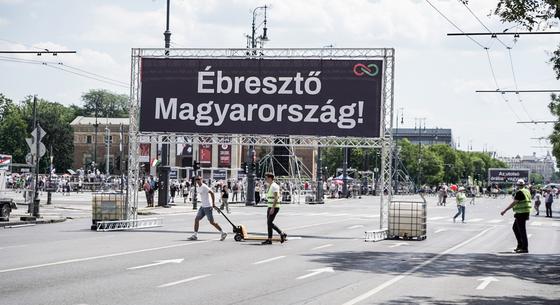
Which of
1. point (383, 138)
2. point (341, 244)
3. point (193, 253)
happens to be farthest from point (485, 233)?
point (193, 253)

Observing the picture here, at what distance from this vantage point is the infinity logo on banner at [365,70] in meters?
26.1

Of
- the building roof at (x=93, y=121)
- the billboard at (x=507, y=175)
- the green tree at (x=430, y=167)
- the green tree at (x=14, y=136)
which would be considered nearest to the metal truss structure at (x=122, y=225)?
the billboard at (x=507, y=175)

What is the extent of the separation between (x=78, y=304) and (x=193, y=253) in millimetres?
8151

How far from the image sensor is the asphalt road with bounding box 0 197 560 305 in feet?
39.2

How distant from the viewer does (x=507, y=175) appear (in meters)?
124

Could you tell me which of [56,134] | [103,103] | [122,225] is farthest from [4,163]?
[103,103]

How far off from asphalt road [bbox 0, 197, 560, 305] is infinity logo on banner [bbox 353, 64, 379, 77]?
545 cm

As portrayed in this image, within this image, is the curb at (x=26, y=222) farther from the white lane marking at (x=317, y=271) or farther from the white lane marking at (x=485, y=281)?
the white lane marking at (x=485, y=281)

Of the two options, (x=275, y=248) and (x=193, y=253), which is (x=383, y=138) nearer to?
(x=275, y=248)

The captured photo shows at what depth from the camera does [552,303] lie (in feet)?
40.0

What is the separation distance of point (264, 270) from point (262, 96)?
39.9 ft

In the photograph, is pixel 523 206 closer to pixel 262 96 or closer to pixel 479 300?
pixel 479 300

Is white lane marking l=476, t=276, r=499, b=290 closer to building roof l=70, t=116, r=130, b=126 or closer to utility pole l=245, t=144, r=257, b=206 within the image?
utility pole l=245, t=144, r=257, b=206

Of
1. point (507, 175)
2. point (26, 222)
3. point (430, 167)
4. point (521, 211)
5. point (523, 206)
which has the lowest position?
point (26, 222)
